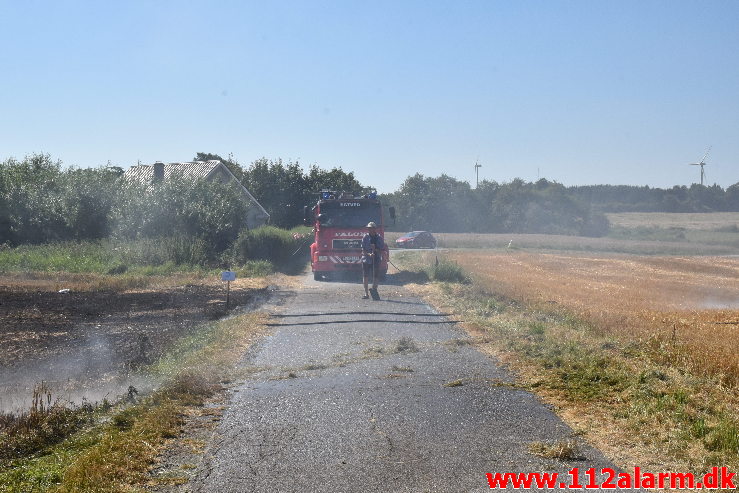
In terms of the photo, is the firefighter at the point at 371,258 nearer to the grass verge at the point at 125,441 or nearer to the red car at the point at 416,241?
the grass verge at the point at 125,441

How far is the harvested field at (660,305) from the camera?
1077 cm

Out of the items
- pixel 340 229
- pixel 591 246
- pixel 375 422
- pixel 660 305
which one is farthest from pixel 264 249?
pixel 591 246

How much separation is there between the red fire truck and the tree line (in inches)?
173

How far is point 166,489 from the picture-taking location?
18.2 feet

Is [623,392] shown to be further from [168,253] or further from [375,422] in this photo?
[168,253]

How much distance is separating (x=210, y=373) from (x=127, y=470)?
13.2 feet

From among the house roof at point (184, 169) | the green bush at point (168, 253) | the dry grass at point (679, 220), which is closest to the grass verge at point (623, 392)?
the green bush at point (168, 253)

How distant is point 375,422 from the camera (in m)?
7.41

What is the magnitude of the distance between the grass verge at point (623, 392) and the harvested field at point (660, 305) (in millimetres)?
441

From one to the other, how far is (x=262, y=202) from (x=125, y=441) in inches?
2395

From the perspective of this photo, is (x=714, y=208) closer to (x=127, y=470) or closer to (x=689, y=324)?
(x=689, y=324)

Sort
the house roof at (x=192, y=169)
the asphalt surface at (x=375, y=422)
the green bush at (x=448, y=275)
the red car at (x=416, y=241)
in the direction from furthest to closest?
the red car at (x=416, y=241), the house roof at (x=192, y=169), the green bush at (x=448, y=275), the asphalt surface at (x=375, y=422)

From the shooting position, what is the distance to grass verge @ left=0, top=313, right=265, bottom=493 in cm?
560

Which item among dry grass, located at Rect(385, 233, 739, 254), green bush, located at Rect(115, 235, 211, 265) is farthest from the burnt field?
dry grass, located at Rect(385, 233, 739, 254)
